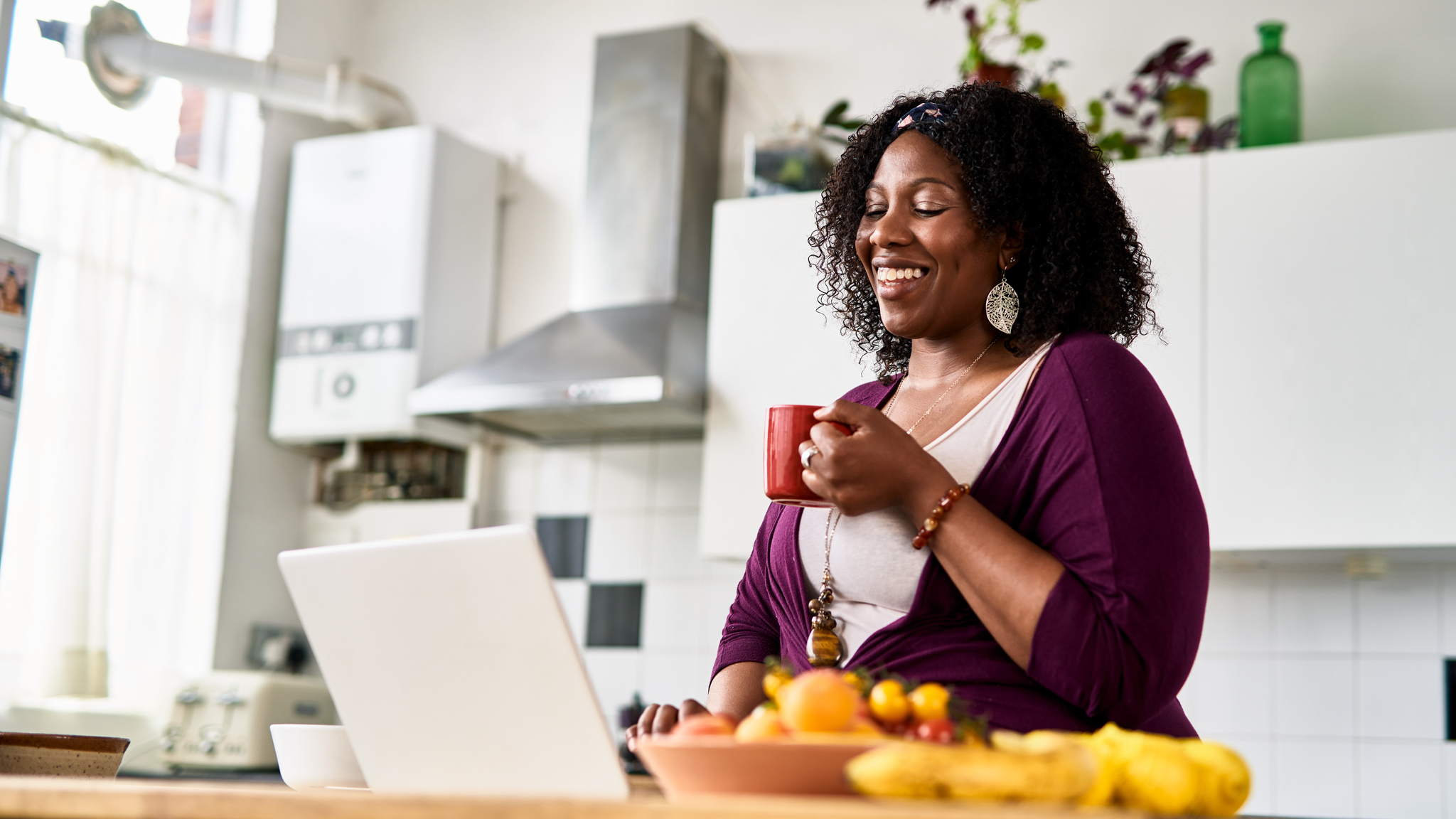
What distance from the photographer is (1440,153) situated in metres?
2.62

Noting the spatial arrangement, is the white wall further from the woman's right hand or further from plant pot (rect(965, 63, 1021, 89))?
the woman's right hand

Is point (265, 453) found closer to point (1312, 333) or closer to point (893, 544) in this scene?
point (1312, 333)

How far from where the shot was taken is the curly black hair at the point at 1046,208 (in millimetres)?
1362

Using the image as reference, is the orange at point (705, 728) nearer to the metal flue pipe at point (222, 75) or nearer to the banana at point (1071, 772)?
the banana at point (1071, 772)

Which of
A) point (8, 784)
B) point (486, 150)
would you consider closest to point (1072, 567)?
point (8, 784)

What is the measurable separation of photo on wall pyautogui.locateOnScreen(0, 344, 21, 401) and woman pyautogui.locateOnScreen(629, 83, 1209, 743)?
1840mm

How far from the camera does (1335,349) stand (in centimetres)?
262

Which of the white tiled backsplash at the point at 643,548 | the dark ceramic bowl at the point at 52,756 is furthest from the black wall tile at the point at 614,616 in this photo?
the dark ceramic bowl at the point at 52,756

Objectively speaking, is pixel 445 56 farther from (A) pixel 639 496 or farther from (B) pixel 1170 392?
(B) pixel 1170 392

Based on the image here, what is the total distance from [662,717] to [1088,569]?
0.35 m

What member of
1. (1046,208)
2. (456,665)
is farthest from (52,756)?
(1046,208)

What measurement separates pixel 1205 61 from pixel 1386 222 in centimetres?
54

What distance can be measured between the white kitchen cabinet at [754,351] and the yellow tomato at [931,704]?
86.4 inches

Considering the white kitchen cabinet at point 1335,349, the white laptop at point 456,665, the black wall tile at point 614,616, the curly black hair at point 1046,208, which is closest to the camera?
the white laptop at point 456,665
